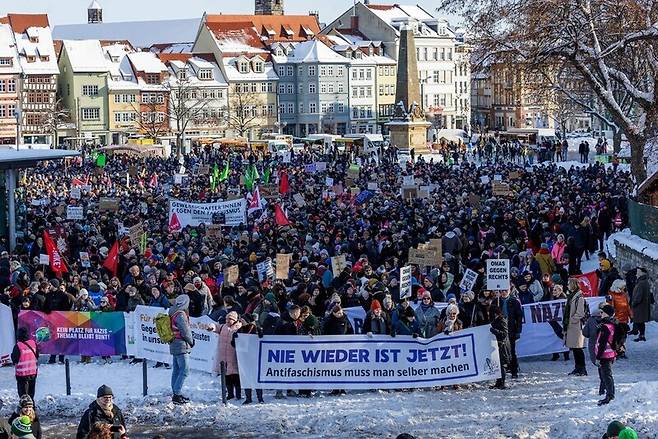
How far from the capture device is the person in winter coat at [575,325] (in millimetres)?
17641

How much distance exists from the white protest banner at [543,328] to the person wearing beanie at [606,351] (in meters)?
2.47

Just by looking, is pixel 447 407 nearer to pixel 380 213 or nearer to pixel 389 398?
A: pixel 389 398

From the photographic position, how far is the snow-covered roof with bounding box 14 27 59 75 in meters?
98.3

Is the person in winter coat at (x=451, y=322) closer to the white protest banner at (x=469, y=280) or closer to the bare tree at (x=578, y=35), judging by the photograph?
the white protest banner at (x=469, y=280)

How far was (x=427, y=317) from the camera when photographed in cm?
1711

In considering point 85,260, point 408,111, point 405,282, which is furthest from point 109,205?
point 408,111

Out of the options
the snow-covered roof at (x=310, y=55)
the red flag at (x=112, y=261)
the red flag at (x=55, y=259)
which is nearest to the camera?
the red flag at (x=55, y=259)

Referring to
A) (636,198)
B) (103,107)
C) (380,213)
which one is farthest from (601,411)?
(103,107)

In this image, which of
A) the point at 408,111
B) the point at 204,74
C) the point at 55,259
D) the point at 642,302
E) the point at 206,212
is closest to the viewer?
the point at 642,302

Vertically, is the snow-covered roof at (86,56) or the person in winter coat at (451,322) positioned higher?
the snow-covered roof at (86,56)

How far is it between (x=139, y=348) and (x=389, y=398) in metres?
4.21

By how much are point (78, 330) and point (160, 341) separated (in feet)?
4.62

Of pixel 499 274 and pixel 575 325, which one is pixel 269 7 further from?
pixel 575 325

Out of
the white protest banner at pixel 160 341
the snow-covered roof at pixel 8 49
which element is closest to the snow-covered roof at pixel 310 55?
the snow-covered roof at pixel 8 49
